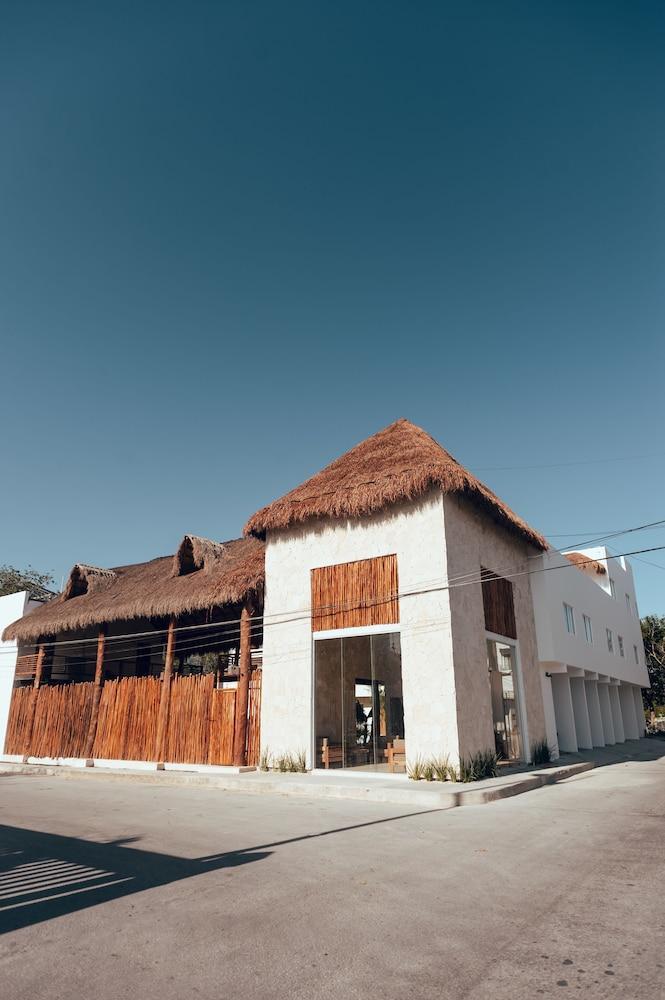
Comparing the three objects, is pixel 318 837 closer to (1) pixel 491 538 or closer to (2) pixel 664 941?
(2) pixel 664 941

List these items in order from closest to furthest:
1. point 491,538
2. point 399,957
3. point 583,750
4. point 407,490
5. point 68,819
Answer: point 399,957 → point 68,819 → point 407,490 → point 491,538 → point 583,750

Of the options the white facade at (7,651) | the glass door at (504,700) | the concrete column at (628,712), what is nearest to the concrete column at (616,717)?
the concrete column at (628,712)

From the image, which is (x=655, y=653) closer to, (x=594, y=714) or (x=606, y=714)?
(x=606, y=714)

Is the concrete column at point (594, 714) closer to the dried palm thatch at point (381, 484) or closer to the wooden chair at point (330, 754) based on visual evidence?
the dried palm thatch at point (381, 484)

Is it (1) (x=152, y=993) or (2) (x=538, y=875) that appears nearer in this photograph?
(1) (x=152, y=993)

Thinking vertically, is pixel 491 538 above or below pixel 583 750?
above

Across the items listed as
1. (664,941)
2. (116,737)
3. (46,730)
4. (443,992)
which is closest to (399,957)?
(443,992)

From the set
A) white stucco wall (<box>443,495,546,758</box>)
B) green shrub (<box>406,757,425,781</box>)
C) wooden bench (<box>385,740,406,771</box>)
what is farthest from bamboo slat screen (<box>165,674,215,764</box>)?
white stucco wall (<box>443,495,546,758</box>)

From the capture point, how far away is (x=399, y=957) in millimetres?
3238

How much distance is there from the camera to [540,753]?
52.2 ft

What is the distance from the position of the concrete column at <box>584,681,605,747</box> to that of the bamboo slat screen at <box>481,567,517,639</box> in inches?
436

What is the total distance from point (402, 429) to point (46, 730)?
14914 mm

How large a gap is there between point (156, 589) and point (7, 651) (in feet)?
26.8

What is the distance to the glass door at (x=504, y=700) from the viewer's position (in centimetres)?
1403
